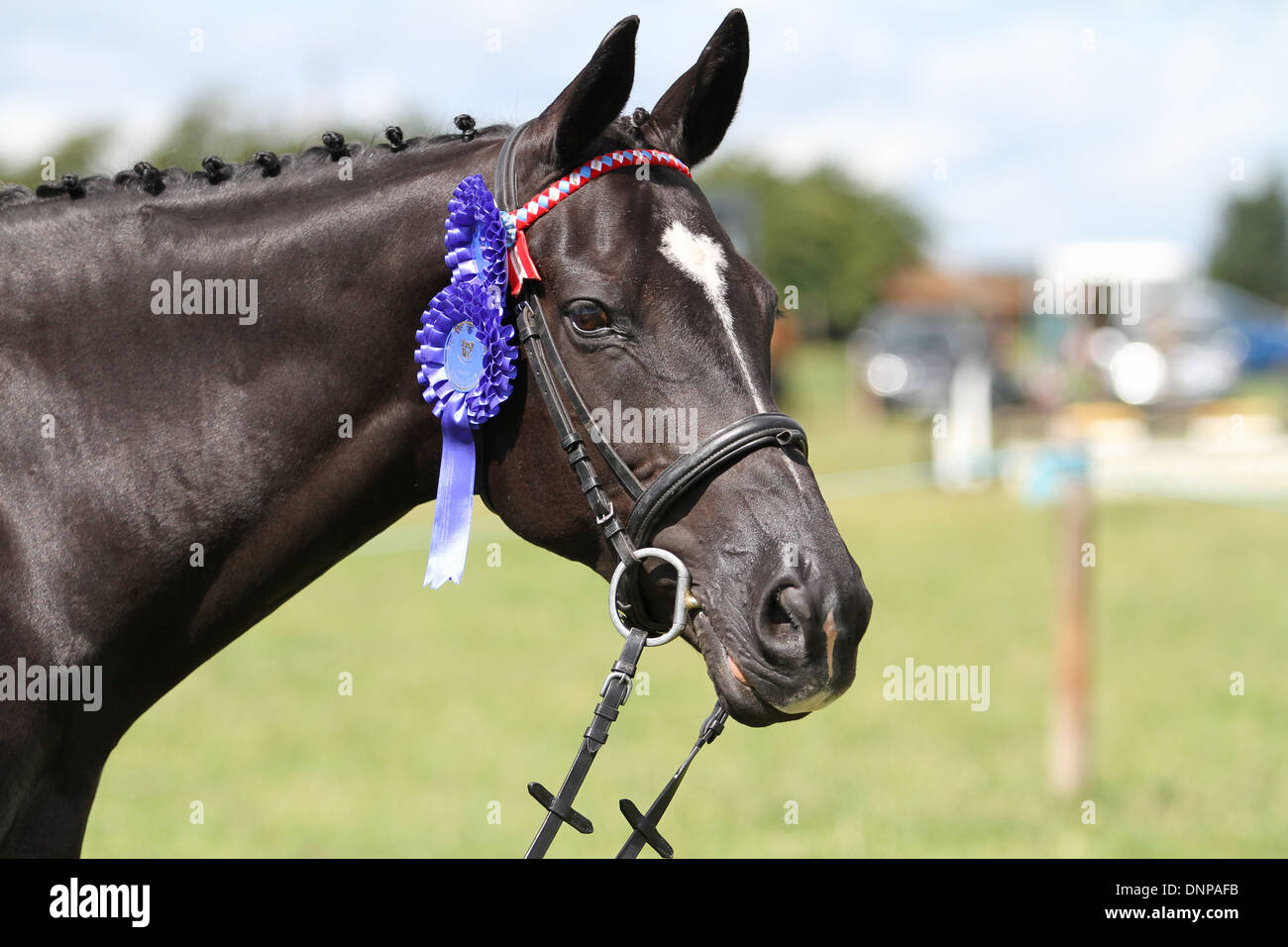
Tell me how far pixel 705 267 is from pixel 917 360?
111 feet

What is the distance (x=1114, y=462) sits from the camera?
1853 centimetres

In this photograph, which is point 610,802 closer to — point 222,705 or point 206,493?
point 222,705

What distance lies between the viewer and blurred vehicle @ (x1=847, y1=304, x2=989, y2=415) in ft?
110

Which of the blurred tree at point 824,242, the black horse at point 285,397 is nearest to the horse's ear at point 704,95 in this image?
the black horse at point 285,397

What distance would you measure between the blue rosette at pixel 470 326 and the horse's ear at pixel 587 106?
0.53 feet

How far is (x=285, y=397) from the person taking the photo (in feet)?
8.76

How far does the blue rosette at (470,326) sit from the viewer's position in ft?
8.49

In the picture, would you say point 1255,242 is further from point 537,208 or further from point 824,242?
point 537,208

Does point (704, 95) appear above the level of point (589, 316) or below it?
above

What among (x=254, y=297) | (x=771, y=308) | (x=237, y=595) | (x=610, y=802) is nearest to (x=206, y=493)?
(x=237, y=595)

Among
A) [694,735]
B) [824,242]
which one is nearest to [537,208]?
[694,735]
